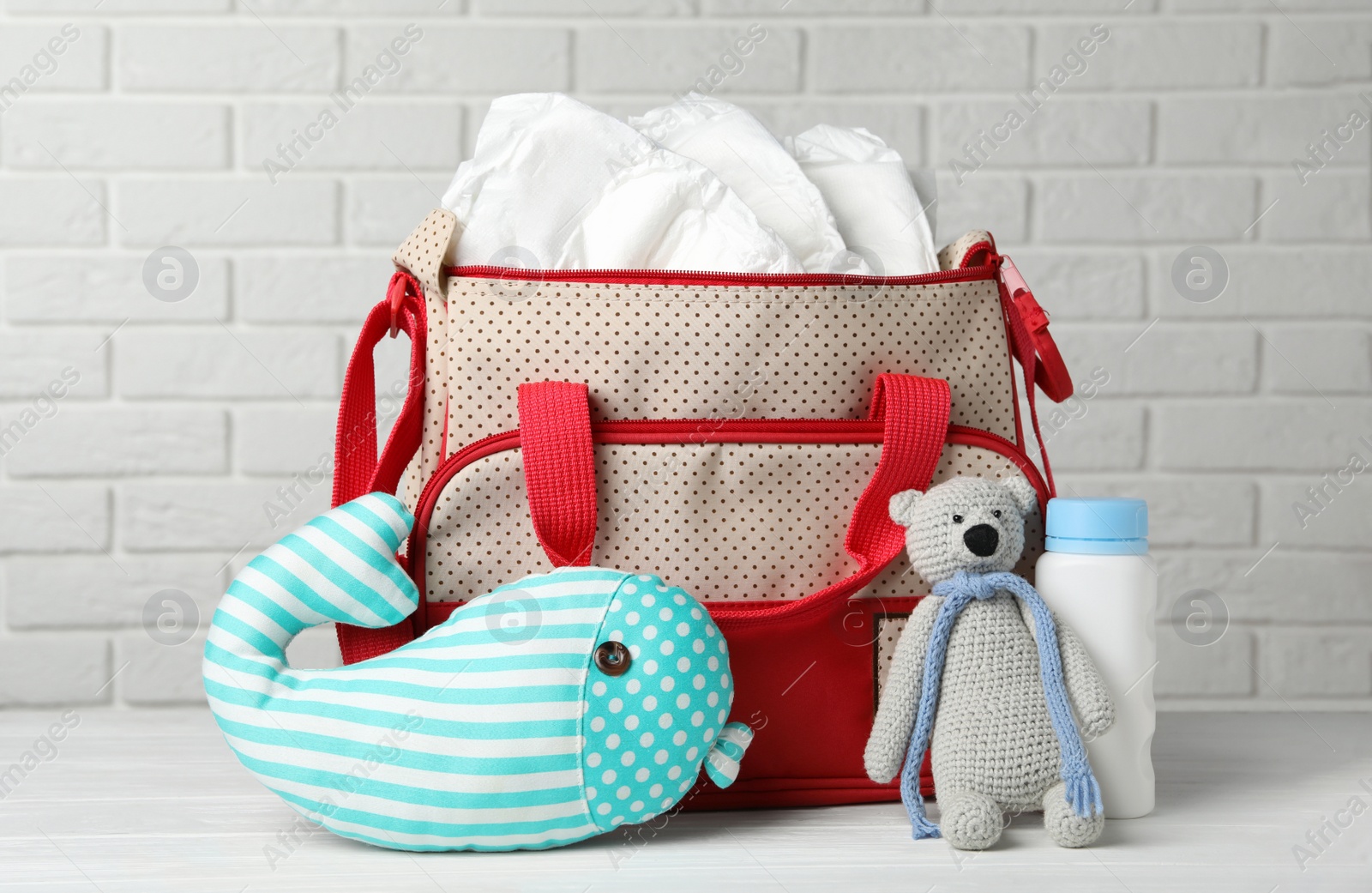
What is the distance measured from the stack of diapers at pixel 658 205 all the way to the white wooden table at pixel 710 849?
376 millimetres

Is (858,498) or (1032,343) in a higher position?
(1032,343)

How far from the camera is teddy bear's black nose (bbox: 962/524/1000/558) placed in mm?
667

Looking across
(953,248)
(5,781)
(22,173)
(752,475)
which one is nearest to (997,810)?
(752,475)

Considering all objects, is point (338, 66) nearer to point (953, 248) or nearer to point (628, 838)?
point (953, 248)

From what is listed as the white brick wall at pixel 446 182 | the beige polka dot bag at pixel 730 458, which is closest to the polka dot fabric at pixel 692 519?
the beige polka dot bag at pixel 730 458

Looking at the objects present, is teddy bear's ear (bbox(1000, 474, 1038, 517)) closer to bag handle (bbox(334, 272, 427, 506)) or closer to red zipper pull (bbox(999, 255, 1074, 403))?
red zipper pull (bbox(999, 255, 1074, 403))

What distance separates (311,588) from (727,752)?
10.2 inches

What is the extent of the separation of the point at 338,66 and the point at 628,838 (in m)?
0.86

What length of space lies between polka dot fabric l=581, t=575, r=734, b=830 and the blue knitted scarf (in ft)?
0.42

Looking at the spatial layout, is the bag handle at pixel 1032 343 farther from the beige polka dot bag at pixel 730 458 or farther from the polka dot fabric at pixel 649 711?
the polka dot fabric at pixel 649 711

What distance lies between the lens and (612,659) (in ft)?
2.02

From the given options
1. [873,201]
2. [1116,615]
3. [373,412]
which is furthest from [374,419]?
[1116,615]

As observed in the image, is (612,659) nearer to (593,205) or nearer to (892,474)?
(892,474)

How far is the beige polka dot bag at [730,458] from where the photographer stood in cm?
70
